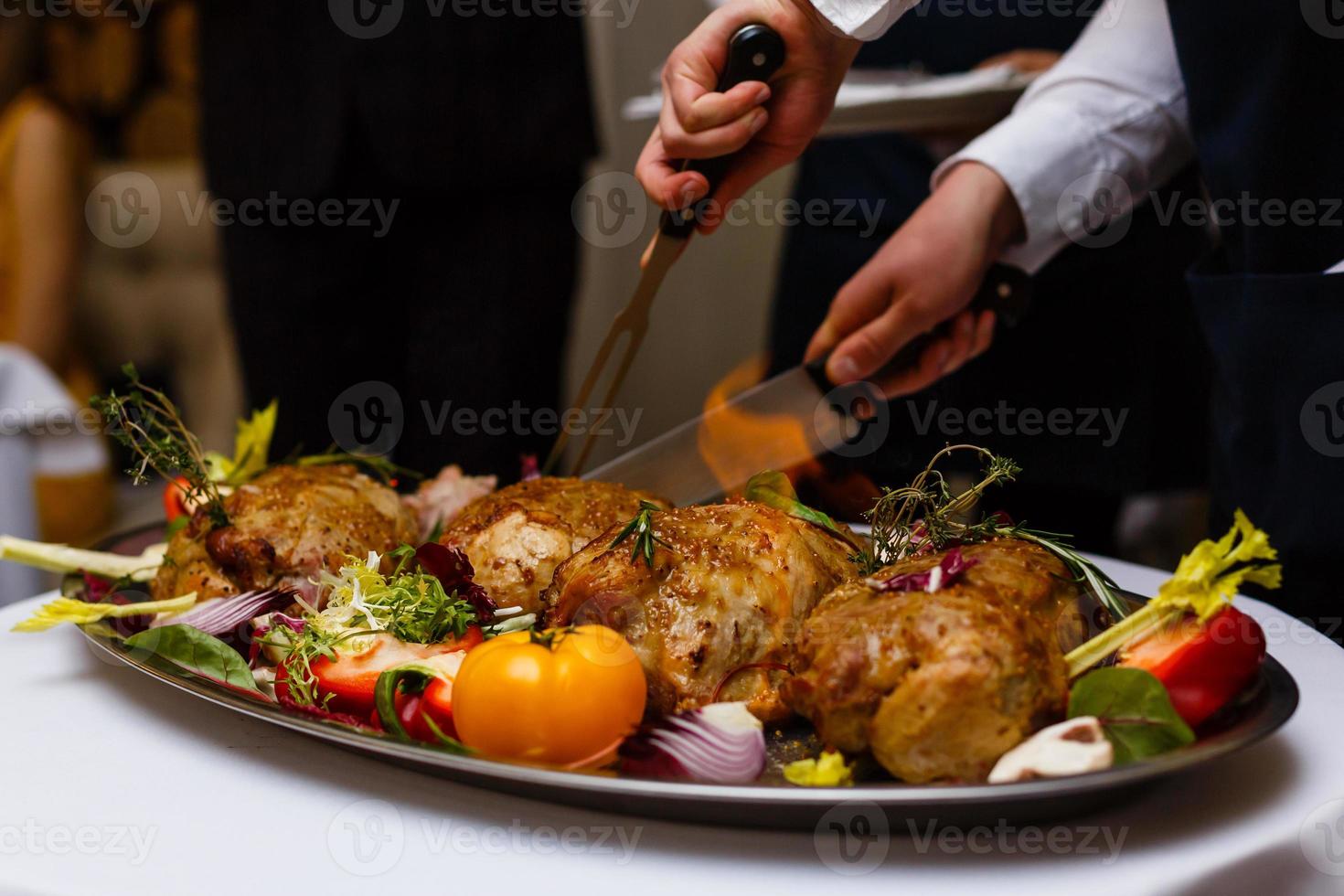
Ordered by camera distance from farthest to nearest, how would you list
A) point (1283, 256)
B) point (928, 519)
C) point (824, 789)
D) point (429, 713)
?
point (1283, 256) → point (928, 519) → point (429, 713) → point (824, 789)

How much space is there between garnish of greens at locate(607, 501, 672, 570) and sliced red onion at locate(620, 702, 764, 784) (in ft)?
0.62

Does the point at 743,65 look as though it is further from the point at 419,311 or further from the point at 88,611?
the point at 419,311

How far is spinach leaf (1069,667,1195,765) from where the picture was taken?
93 centimetres

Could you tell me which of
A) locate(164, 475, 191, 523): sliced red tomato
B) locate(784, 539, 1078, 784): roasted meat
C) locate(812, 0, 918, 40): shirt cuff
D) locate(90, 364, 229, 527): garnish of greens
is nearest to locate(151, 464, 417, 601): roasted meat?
locate(90, 364, 229, 527): garnish of greens

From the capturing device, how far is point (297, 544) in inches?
54.9

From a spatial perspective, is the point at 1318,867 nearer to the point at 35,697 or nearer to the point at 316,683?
the point at 316,683

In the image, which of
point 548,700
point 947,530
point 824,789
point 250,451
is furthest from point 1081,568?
point 250,451

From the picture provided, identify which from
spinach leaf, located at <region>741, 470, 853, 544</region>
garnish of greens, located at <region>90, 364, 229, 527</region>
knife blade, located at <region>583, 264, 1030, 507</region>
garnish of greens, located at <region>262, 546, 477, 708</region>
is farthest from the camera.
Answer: knife blade, located at <region>583, 264, 1030, 507</region>

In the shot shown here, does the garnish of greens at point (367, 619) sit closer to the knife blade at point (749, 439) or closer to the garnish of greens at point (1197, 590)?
the knife blade at point (749, 439)

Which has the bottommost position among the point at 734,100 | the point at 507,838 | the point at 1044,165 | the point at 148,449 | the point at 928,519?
the point at 507,838

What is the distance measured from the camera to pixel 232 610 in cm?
132

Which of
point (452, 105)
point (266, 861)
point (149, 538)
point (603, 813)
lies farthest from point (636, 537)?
point (452, 105)

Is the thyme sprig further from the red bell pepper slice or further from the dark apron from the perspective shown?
the dark apron

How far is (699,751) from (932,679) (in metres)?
0.20
